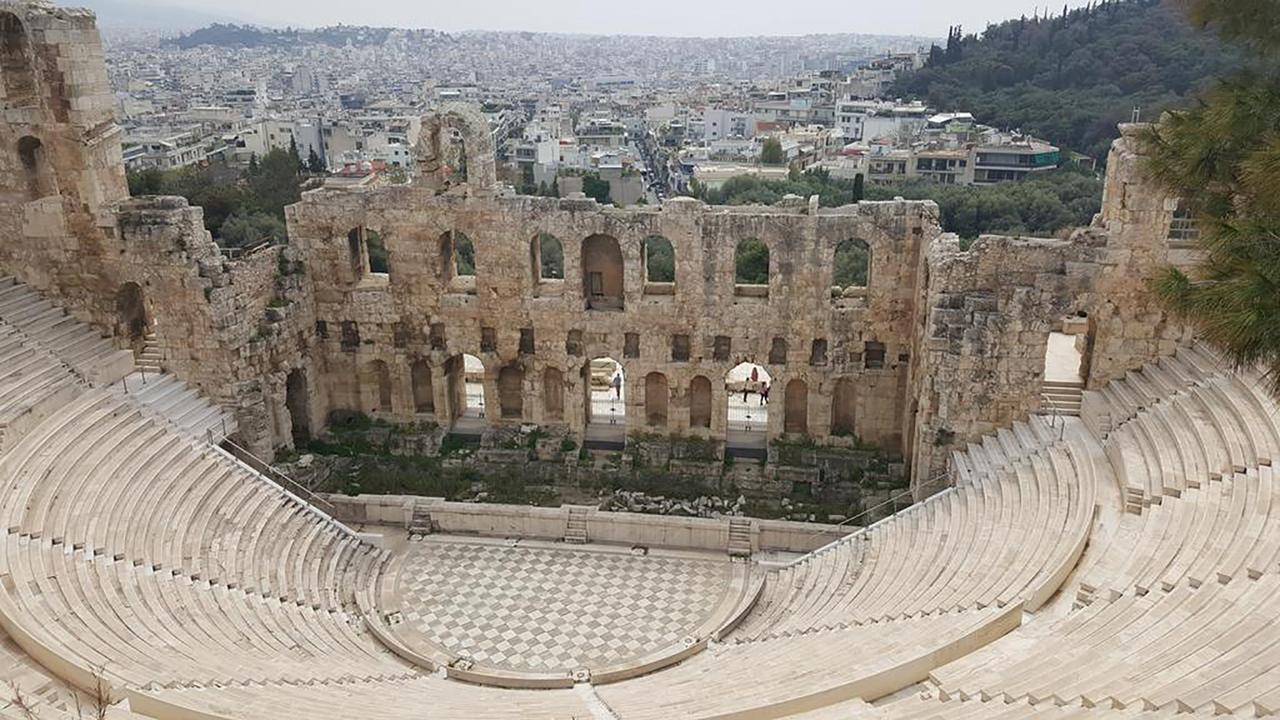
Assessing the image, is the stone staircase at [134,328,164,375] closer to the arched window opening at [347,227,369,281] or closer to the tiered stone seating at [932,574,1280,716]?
the arched window opening at [347,227,369,281]

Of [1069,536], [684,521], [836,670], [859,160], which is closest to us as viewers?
[836,670]

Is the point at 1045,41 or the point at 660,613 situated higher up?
the point at 1045,41

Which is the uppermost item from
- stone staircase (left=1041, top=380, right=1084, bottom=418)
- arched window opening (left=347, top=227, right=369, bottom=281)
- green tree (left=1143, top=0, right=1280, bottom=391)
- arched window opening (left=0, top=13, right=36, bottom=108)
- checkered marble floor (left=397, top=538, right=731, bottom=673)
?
arched window opening (left=0, top=13, right=36, bottom=108)

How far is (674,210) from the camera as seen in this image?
24.4 m

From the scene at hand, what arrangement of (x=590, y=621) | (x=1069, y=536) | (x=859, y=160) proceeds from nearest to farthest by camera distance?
1. (x=1069, y=536)
2. (x=590, y=621)
3. (x=859, y=160)

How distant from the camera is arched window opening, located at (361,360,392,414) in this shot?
90.9 feet

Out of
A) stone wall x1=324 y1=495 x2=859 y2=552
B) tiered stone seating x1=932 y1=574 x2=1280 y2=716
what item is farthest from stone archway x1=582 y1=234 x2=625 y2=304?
tiered stone seating x1=932 y1=574 x2=1280 y2=716

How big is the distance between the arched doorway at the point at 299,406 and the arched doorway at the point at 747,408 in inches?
458

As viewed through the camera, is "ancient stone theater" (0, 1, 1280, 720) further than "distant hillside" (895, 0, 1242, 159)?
No

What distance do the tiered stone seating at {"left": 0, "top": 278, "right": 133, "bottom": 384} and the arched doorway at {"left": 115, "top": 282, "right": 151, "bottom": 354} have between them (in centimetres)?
72

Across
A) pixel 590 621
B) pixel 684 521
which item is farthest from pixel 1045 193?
pixel 590 621

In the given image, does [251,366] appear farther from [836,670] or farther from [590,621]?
[836,670]

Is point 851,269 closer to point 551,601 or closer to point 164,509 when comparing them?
point 551,601

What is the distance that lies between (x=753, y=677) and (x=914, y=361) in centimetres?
1210
